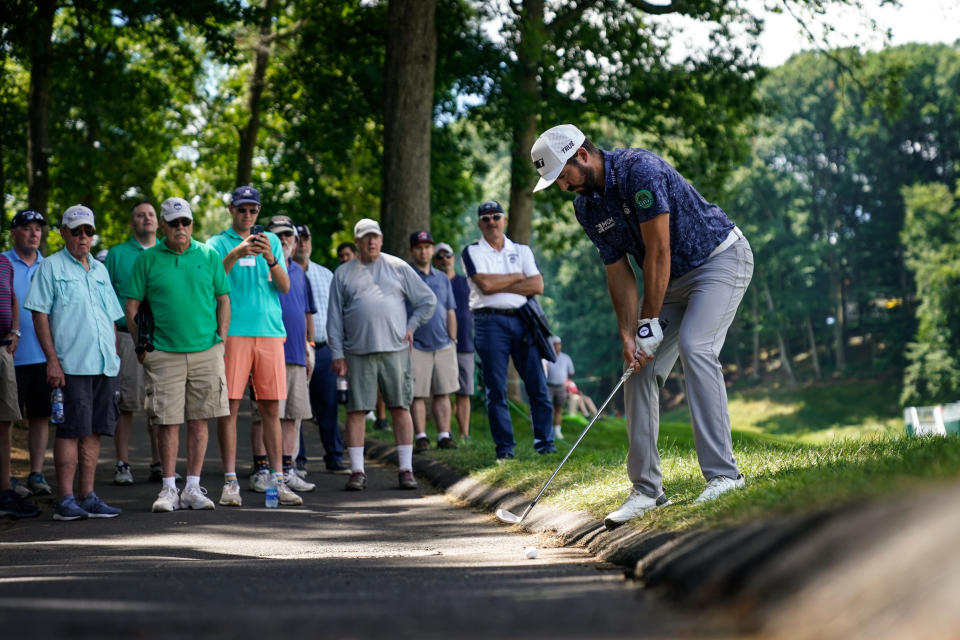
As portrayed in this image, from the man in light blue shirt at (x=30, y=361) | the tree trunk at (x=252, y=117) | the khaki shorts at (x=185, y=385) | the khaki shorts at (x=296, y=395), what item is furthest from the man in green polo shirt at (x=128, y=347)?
the tree trunk at (x=252, y=117)

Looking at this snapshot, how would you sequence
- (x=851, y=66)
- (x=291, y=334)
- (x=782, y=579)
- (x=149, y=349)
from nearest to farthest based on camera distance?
(x=782, y=579)
(x=149, y=349)
(x=291, y=334)
(x=851, y=66)

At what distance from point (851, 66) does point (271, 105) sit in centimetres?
1476

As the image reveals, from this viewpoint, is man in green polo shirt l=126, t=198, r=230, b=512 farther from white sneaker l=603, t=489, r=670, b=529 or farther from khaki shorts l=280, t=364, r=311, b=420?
white sneaker l=603, t=489, r=670, b=529

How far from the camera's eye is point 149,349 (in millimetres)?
9516

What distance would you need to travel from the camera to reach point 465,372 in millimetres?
15766

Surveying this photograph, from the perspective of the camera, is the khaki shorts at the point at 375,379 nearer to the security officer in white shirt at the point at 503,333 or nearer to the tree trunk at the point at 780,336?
the security officer in white shirt at the point at 503,333

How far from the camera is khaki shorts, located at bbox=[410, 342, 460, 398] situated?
14.0 meters

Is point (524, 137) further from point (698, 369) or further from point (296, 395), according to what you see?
point (698, 369)

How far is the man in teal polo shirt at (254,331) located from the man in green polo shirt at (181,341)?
0.35 m

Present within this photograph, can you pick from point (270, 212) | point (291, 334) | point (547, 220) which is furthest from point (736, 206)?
point (291, 334)

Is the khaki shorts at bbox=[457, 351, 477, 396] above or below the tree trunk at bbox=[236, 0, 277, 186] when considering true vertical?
below

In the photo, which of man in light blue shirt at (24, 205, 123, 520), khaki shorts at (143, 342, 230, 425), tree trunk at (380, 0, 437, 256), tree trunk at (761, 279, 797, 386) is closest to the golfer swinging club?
khaki shorts at (143, 342, 230, 425)

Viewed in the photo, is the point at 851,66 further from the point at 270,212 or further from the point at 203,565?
the point at 203,565

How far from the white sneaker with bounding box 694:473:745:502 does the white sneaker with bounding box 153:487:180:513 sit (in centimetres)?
457
